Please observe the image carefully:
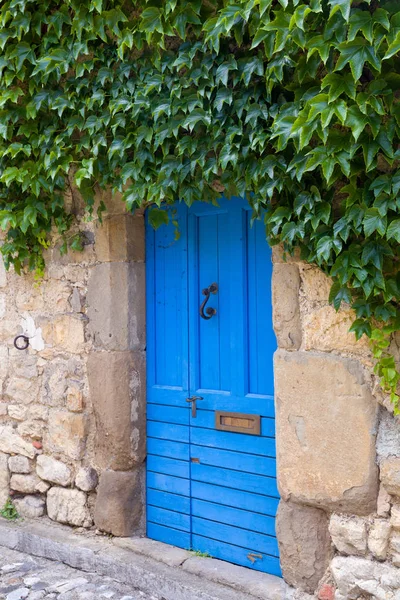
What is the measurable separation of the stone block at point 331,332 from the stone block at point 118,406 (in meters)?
1.29

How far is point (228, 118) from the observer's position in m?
2.97

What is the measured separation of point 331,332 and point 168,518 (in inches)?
64.0

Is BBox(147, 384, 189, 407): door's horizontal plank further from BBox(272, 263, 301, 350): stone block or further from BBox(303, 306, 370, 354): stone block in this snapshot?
BBox(303, 306, 370, 354): stone block

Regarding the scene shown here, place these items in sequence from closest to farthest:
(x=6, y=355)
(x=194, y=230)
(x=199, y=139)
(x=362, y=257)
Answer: (x=362, y=257) → (x=199, y=139) → (x=194, y=230) → (x=6, y=355)

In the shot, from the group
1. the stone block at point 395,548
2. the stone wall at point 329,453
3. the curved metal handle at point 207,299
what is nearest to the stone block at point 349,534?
the stone wall at point 329,453

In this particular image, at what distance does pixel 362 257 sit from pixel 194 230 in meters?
1.32

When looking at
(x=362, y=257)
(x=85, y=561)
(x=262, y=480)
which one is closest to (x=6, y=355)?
(x=85, y=561)

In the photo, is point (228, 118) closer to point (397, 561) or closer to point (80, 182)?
point (80, 182)

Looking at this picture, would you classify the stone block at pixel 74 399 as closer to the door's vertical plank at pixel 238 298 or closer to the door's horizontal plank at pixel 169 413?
the door's horizontal plank at pixel 169 413

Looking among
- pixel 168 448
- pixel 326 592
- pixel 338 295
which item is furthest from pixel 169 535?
pixel 338 295

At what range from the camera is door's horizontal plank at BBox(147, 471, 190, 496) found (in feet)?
12.4

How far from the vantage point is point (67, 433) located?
160 inches

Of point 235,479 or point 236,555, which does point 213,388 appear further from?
point 236,555

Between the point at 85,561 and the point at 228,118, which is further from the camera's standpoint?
the point at 85,561
